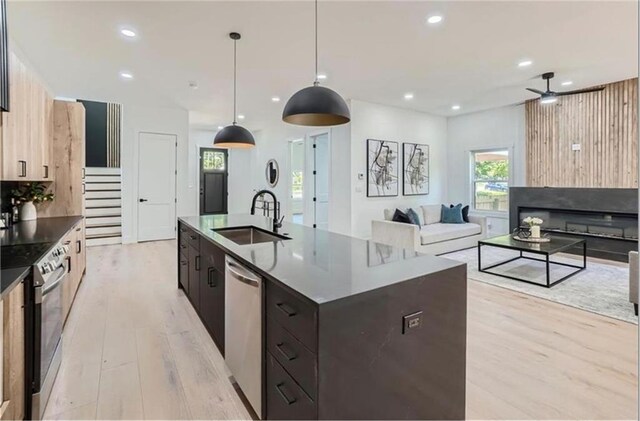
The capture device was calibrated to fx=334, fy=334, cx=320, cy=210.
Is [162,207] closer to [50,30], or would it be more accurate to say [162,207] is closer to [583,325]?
[50,30]

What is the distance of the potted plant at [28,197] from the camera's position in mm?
3488

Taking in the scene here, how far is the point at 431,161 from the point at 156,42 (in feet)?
20.3

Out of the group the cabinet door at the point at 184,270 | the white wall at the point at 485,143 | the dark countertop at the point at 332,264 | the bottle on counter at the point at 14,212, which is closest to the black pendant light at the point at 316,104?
the dark countertop at the point at 332,264

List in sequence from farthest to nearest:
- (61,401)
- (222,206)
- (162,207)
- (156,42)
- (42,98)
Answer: (222,206) → (162,207) → (156,42) → (42,98) → (61,401)

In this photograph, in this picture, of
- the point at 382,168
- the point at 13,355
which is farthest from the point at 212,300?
the point at 382,168

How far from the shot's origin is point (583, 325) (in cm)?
296

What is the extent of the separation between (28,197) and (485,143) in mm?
7987

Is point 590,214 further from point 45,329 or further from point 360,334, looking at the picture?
point 45,329

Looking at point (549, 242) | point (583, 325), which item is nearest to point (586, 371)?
point (583, 325)

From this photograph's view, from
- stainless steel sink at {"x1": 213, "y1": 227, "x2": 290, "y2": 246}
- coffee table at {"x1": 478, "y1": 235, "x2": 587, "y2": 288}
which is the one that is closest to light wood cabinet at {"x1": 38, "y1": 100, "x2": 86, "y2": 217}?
stainless steel sink at {"x1": 213, "y1": 227, "x2": 290, "y2": 246}

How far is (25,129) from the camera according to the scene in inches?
114

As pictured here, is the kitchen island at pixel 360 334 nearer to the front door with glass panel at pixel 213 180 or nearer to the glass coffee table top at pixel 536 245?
the glass coffee table top at pixel 536 245

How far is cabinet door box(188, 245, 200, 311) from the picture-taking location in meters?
3.04

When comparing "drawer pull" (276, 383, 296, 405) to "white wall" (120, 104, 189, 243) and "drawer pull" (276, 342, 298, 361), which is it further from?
"white wall" (120, 104, 189, 243)
